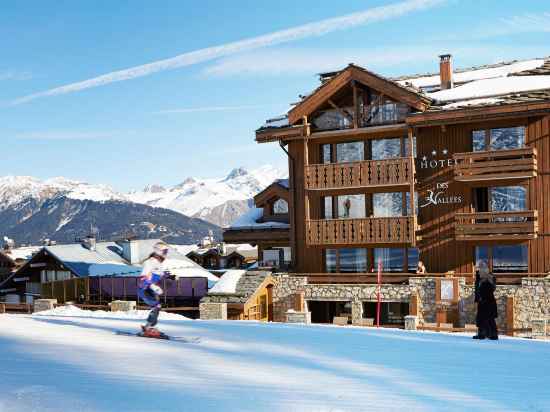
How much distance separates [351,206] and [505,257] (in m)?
6.31

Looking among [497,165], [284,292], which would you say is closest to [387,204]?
[497,165]

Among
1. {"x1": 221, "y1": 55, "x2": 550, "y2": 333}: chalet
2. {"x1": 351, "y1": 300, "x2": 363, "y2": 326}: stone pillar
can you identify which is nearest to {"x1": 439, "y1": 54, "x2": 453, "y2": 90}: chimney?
{"x1": 221, "y1": 55, "x2": 550, "y2": 333}: chalet

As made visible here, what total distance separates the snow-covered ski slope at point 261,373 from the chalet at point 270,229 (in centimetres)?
1755

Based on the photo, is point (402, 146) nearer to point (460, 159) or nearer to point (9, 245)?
point (460, 159)

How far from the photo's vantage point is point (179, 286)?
104 ft

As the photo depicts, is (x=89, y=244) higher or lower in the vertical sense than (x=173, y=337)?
higher

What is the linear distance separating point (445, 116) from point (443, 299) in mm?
6454

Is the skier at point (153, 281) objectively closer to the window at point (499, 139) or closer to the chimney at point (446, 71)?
the window at point (499, 139)

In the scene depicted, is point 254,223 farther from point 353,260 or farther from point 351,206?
point 353,260

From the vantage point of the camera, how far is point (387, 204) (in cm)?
2539

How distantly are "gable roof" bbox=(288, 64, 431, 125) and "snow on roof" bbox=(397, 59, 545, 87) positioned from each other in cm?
331

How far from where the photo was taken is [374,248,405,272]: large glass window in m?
25.1

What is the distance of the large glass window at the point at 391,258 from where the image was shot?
2509 cm

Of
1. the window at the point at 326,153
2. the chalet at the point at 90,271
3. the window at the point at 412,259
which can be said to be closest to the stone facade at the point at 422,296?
the window at the point at 412,259
